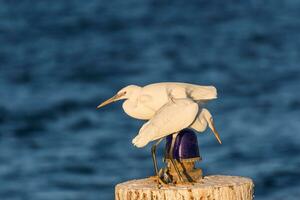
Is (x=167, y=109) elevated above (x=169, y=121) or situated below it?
above

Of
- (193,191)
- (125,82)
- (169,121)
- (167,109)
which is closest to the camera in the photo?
(193,191)

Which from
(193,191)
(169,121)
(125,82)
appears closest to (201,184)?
(193,191)

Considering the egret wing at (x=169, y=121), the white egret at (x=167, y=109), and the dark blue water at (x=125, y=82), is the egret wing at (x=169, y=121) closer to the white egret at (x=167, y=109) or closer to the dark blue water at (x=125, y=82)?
the white egret at (x=167, y=109)

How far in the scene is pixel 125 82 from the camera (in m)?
25.3

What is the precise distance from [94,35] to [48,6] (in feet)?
19.2

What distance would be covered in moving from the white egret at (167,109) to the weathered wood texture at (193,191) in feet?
0.75

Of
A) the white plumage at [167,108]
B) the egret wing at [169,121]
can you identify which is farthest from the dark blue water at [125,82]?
the egret wing at [169,121]

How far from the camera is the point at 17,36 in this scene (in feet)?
108

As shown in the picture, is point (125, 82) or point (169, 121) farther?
point (125, 82)

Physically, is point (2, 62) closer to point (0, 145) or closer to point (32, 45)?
point (32, 45)

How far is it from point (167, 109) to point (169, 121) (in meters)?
0.17

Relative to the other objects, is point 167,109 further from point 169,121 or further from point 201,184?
point 201,184

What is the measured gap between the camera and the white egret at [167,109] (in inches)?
262

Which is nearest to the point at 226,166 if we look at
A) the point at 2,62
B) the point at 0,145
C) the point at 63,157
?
the point at 63,157
